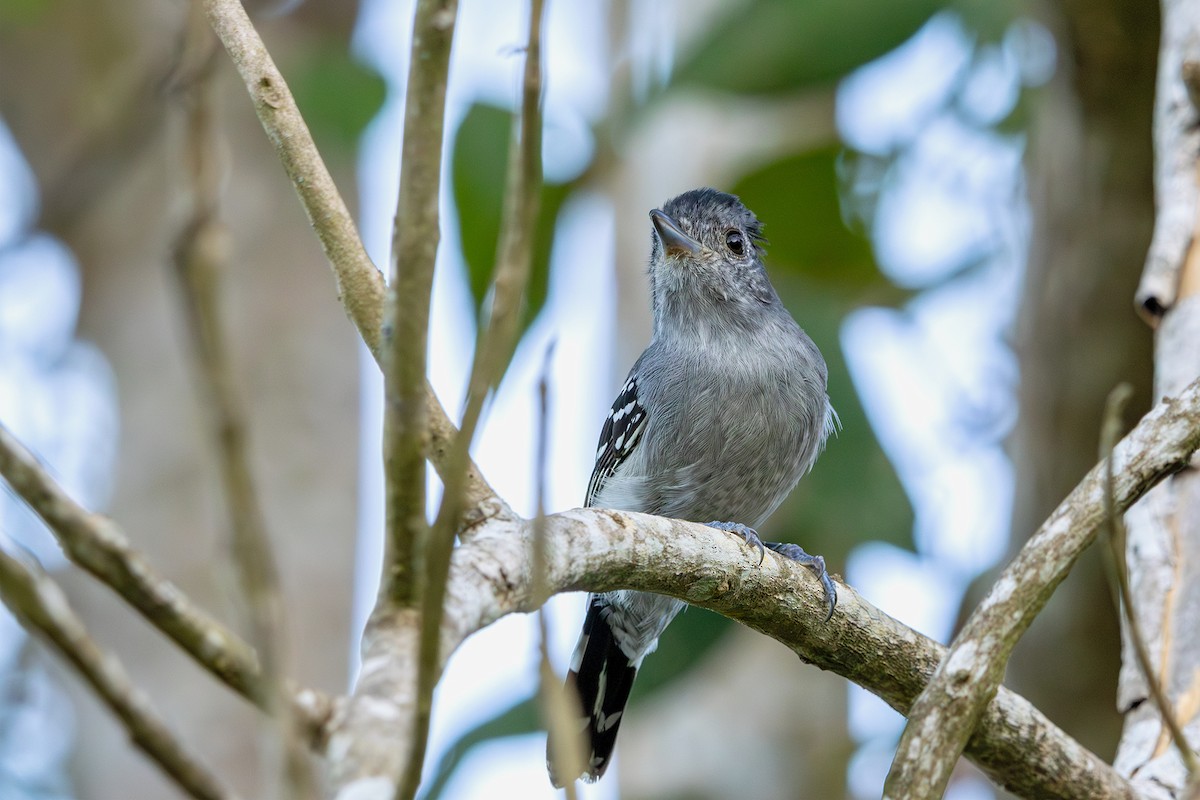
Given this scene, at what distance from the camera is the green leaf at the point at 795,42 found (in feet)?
18.4

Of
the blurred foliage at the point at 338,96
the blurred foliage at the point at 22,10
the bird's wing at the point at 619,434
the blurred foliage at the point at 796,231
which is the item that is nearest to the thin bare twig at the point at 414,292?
the bird's wing at the point at 619,434

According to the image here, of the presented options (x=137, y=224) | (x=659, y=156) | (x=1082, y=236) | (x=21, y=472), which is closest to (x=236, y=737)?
(x=137, y=224)

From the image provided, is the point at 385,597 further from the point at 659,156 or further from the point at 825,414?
the point at 659,156

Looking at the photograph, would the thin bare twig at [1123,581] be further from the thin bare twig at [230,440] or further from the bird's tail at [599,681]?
the bird's tail at [599,681]

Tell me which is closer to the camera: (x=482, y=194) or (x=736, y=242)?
(x=736, y=242)

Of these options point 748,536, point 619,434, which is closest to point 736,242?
point 619,434

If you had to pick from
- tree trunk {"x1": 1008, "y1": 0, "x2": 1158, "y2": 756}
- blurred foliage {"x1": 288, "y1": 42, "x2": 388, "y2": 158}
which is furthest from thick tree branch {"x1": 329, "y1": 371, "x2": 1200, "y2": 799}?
blurred foliage {"x1": 288, "y1": 42, "x2": 388, "y2": 158}

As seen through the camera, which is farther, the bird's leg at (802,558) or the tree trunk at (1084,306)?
the tree trunk at (1084,306)

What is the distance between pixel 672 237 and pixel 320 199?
93.9 inches

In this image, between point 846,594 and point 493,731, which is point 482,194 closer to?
point 493,731

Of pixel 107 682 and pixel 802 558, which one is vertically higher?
pixel 802 558

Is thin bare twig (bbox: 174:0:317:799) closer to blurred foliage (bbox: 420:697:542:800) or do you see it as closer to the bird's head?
the bird's head

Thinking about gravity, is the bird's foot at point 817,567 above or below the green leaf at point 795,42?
below

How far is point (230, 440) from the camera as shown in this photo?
4.25 ft
